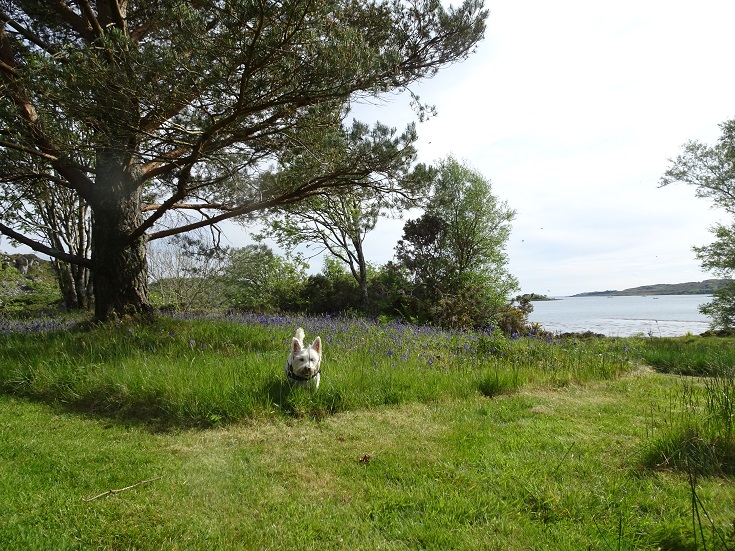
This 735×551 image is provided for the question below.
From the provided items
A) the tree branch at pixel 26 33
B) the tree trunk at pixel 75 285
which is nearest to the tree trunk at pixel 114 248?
the tree branch at pixel 26 33

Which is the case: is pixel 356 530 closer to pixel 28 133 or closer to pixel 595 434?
pixel 595 434

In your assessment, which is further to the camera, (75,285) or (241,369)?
(75,285)

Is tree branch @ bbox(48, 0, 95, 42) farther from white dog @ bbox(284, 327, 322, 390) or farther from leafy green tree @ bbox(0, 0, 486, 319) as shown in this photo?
white dog @ bbox(284, 327, 322, 390)

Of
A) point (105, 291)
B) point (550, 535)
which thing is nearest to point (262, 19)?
point (550, 535)

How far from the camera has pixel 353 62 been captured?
4.73 metres

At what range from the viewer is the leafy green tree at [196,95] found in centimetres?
464

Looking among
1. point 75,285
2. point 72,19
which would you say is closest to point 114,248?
point 72,19

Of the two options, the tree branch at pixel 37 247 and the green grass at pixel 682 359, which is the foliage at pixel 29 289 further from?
the green grass at pixel 682 359

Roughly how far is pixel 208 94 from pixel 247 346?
3665mm

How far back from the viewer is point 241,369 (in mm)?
4754

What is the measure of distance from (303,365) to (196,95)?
12.1ft

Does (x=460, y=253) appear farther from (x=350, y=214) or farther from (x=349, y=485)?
(x=349, y=485)

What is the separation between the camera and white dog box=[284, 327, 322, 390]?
13.7 ft

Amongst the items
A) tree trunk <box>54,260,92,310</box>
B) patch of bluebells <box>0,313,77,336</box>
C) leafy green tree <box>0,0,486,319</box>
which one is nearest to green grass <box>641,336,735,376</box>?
leafy green tree <box>0,0,486,319</box>
